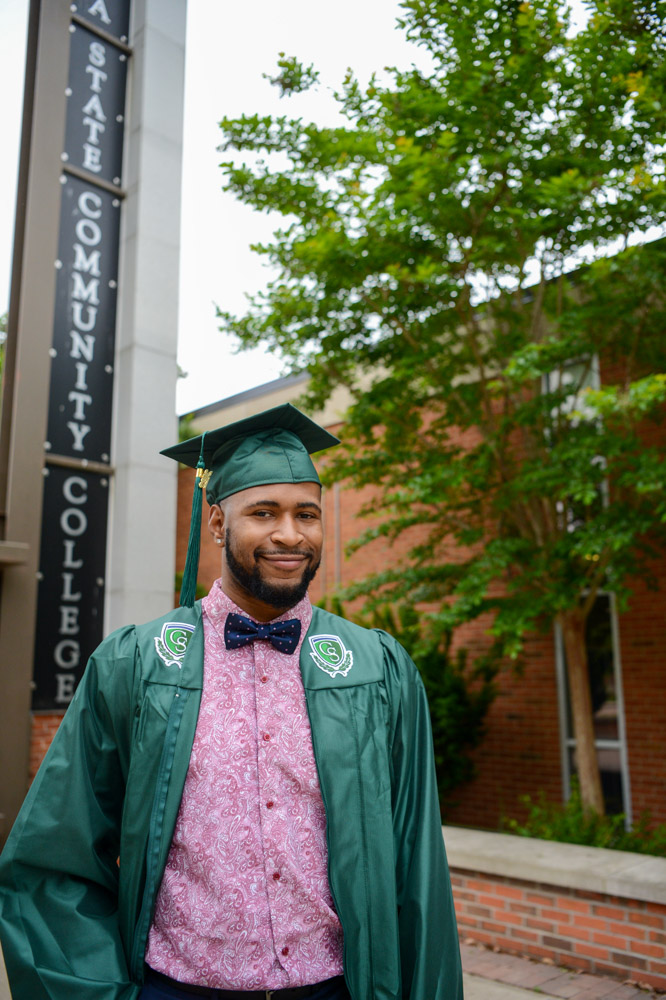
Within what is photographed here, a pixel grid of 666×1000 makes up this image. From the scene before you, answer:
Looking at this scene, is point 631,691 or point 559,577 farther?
point 631,691

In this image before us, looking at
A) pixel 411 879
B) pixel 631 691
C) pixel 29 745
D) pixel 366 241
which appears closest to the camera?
pixel 411 879

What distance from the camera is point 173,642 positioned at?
6.59ft

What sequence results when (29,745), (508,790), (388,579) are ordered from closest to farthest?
1. (29,745)
2. (388,579)
3. (508,790)

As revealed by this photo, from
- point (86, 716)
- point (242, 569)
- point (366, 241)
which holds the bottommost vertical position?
point (86, 716)

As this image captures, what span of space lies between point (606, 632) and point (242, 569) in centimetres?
723

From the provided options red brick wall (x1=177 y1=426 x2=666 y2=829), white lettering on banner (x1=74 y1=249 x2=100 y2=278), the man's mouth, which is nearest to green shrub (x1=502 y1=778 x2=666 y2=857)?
red brick wall (x1=177 y1=426 x2=666 y2=829)

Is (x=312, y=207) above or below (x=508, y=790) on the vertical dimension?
above

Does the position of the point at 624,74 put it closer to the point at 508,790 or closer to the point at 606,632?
the point at 606,632

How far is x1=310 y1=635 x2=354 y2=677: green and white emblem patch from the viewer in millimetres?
2025

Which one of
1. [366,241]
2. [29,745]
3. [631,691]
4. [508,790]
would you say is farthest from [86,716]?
[508,790]

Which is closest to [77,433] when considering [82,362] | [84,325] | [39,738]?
[82,362]

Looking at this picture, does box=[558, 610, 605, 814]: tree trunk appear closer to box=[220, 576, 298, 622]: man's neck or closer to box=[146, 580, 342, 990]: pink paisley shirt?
box=[220, 576, 298, 622]: man's neck

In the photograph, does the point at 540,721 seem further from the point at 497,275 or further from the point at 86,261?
the point at 86,261

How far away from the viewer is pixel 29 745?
5191mm
